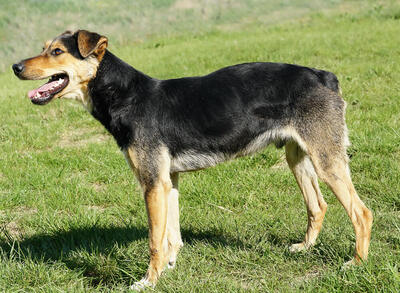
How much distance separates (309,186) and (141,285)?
1776mm

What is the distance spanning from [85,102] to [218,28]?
1393cm

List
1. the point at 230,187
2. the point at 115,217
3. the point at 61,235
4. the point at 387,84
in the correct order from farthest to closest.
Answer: the point at 387,84 → the point at 230,187 → the point at 115,217 → the point at 61,235

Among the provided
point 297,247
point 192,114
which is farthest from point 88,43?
point 297,247

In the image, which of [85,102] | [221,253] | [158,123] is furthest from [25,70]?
[221,253]

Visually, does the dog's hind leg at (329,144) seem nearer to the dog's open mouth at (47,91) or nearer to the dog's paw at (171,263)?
the dog's paw at (171,263)

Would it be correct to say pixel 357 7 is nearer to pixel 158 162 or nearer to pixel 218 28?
pixel 218 28

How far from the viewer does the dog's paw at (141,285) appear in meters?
3.62

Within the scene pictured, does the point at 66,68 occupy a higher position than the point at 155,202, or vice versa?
the point at 66,68

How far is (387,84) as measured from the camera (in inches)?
325

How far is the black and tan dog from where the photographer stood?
377 cm

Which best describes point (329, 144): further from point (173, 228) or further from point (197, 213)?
point (197, 213)

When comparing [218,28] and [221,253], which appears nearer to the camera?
[221,253]

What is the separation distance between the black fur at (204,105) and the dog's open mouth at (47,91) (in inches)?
9.3

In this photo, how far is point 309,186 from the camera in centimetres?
436
